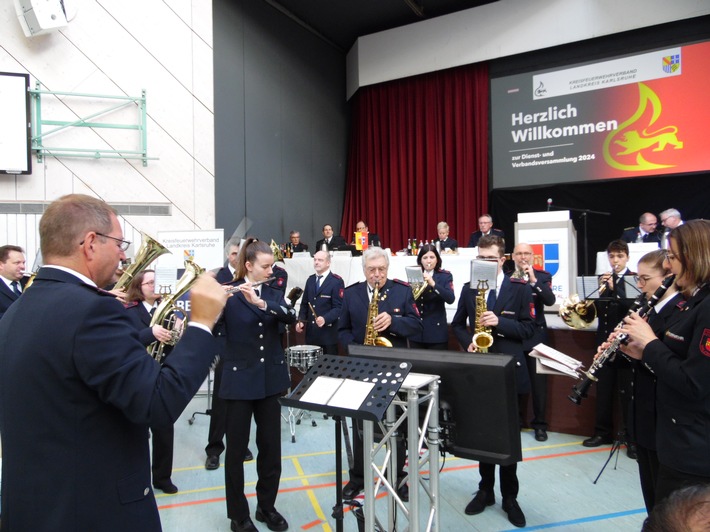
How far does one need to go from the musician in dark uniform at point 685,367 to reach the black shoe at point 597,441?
107 inches

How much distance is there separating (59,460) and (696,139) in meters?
11.1

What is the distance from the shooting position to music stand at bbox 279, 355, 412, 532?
1.83m

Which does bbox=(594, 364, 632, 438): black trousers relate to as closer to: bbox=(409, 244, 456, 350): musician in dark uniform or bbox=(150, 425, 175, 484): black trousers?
bbox=(409, 244, 456, 350): musician in dark uniform

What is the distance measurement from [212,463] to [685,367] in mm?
3775

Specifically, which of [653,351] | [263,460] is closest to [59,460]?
[263,460]

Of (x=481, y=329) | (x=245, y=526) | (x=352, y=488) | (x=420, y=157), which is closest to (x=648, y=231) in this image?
(x=481, y=329)

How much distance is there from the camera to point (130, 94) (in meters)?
9.16

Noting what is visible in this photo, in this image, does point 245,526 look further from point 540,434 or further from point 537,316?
point 537,316

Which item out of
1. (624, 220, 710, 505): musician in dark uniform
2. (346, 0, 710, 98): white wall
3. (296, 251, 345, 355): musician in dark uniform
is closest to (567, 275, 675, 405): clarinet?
(624, 220, 710, 505): musician in dark uniform

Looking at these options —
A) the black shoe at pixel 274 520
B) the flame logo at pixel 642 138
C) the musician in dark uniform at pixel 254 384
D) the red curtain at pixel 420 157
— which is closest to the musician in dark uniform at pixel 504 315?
the musician in dark uniform at pixel 254 384

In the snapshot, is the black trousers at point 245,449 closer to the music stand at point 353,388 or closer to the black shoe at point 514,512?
the music stand at point 353,388

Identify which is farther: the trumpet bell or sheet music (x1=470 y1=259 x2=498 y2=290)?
the trumpet bell

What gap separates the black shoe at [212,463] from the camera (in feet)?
14.6

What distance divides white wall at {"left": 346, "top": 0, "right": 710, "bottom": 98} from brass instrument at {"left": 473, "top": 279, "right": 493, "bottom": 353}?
28.5ft
